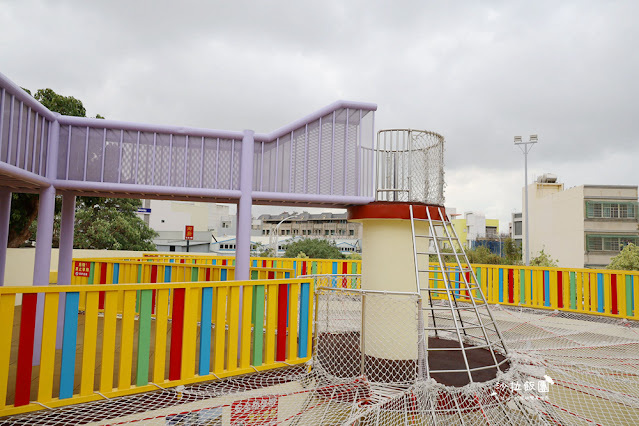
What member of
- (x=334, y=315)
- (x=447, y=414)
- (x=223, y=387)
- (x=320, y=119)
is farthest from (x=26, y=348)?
(x=334, y=315)

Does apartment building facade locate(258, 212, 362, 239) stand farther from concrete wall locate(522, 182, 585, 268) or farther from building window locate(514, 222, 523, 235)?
concrete wall locate(522, 182, 585, 268)

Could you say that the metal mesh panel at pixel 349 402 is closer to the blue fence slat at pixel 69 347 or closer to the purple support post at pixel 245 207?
the blue fence slat at pixel 69 347

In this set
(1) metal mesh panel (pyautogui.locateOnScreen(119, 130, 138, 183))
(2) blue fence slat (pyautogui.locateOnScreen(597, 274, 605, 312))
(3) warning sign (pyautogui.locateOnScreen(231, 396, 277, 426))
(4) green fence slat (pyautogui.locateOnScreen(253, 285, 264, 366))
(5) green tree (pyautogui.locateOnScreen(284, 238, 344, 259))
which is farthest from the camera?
(5) green tree (pyautogui.locateOnScreen(284, 238, 344, 259))

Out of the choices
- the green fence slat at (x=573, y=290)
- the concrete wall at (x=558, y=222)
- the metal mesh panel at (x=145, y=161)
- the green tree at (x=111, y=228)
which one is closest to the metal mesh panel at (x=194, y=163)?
the metal mesh panel at (x=145, y=161)

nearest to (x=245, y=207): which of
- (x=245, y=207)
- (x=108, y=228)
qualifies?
(x=245, y=207)

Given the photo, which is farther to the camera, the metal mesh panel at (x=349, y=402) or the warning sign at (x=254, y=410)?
the warning sign at (x=254, y=410)

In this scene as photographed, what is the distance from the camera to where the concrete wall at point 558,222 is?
45.8 m

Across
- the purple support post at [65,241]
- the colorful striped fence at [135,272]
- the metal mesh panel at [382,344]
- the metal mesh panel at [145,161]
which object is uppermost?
the metal mesh panel at [145,161]

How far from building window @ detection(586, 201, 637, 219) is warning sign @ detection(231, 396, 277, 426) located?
1909 inches

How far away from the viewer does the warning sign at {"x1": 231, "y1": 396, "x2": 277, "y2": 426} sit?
5.46m

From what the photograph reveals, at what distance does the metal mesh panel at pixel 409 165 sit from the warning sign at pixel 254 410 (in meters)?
4.13

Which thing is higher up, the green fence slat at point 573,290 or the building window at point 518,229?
the building window at point 518,229

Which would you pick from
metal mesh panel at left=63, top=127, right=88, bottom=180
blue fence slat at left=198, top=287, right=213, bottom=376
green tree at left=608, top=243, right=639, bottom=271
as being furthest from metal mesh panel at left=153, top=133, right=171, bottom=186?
green tree at left=608, top=243, right=639, bottom=271

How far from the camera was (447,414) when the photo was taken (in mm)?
5684
